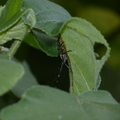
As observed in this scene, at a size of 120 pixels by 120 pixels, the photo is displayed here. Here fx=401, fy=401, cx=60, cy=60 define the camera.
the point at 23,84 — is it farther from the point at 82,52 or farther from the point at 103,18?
the point at 103,18

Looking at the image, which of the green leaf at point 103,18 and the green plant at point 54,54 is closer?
the green plant at point 54,54

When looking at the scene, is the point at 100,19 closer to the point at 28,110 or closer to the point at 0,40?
the point at 0,40

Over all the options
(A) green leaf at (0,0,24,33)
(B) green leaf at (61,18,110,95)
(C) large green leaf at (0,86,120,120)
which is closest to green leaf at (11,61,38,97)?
(B) green leaf at (61,18,110,95)

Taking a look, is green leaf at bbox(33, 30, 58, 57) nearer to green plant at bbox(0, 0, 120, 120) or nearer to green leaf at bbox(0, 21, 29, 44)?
green plant at bbox(0, 0, 120, 120)

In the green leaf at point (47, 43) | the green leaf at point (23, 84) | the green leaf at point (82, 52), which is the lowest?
the green leaf at point (23, 84)

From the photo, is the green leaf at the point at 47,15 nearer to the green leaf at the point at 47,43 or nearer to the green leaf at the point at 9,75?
the green leaf at the point at 47,43

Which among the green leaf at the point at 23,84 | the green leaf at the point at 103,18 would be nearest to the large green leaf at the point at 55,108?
the green leaf at the point at 23,84

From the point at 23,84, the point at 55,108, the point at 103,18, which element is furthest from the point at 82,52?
the point at 103,18
